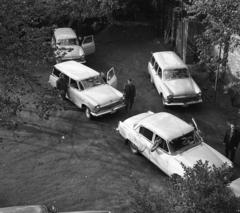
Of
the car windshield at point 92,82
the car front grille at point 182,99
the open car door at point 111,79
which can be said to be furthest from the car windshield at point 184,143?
the open car door at point 111,79

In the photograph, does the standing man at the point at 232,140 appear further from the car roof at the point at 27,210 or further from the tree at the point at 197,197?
the car roof at the point at 27,210

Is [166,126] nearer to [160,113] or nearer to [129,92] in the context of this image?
[160,113]

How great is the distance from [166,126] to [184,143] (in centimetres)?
77

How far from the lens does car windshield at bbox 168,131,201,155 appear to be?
9.75 meters

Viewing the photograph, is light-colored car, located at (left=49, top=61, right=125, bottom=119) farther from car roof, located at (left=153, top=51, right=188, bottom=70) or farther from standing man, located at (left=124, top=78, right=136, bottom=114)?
car roof, located at (left=153, top=51, right=188, bottom=70)

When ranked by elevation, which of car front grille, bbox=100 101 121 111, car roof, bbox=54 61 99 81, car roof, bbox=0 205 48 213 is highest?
car roof, bbox=0 205 48 213

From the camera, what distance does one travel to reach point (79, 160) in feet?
36.2

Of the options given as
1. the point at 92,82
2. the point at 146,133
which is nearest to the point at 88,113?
the point at 92,82

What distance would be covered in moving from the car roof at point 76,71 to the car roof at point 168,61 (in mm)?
2895

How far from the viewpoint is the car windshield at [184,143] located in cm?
975

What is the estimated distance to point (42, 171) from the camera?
10531 mm

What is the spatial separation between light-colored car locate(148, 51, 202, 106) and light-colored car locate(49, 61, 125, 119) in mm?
1874

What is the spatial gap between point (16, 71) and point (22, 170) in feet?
11.4

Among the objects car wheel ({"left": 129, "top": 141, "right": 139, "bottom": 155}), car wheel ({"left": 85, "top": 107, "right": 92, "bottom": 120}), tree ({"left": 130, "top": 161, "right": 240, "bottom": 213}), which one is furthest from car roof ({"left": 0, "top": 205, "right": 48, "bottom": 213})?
car wheel ({"left": 85, "top": 107, "right": 92, "bottom": 120})
